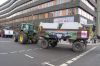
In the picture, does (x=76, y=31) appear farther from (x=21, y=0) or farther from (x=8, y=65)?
(x=21, y=0)

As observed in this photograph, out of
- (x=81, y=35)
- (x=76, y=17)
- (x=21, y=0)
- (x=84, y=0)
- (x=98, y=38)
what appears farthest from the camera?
(x=21, y=0)

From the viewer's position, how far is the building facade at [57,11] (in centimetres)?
6089

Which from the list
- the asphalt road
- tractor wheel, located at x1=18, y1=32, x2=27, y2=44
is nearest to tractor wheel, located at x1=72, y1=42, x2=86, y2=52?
the asphalt road

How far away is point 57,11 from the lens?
68.4 m

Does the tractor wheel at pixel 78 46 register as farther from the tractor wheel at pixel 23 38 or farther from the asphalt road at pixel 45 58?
the tractor wheel at pixel 23 38

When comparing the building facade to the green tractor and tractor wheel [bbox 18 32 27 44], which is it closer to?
the green tractor

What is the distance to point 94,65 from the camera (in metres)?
12.2

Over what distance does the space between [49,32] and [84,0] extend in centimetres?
4611

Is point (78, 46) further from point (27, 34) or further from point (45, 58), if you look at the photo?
point (27, 34)

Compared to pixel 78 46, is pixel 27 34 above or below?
above

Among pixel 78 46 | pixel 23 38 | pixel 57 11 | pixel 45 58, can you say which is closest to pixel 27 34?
pixel 23 38

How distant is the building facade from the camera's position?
60894 mm

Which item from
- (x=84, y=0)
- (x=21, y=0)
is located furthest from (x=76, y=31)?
(x=21, y=0)

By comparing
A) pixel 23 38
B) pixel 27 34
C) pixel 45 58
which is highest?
pixel 27 34
